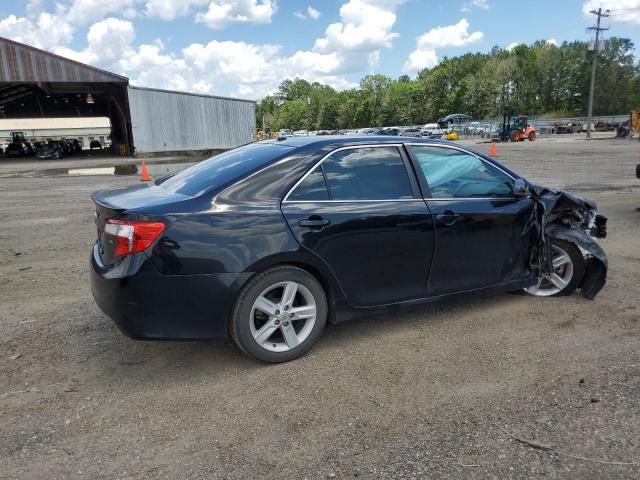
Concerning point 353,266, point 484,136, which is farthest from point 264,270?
point 484,136

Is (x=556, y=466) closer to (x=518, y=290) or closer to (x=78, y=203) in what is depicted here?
(x=518, y=290)

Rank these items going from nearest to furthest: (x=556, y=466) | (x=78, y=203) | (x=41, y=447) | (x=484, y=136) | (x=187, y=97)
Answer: (x=556, y=466)
(x=41, y=447)
(x=78, y=203)
(x=187, y=97)
(x=484, y=136)

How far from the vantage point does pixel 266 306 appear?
348cm

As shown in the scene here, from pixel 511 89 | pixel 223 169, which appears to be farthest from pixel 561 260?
pixel 511 89

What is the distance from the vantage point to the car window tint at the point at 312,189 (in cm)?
360

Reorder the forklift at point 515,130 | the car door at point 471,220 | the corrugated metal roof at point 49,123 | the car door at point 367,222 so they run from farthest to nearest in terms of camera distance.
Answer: the corrugated metal roof at point 49,123, the forklift at point 515,130, the car door at point 471,220, the car door at point 367,222

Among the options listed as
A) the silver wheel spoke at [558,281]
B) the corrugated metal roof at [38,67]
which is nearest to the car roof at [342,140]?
the silver wheel spoke at [558,281]

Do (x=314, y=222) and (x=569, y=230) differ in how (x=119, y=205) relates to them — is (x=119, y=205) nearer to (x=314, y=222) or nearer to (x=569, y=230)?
(x=314, y=222)

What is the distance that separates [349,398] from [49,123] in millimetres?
85031

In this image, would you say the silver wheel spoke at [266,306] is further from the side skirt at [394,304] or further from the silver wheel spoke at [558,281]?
the silver wheel spoke at [558,281]

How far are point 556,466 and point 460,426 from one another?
0.53 meters

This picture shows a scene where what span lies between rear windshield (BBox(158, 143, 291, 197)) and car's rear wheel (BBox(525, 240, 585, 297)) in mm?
2753

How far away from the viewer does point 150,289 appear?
3174 mm

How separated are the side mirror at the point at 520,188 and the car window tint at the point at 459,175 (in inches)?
2.6
